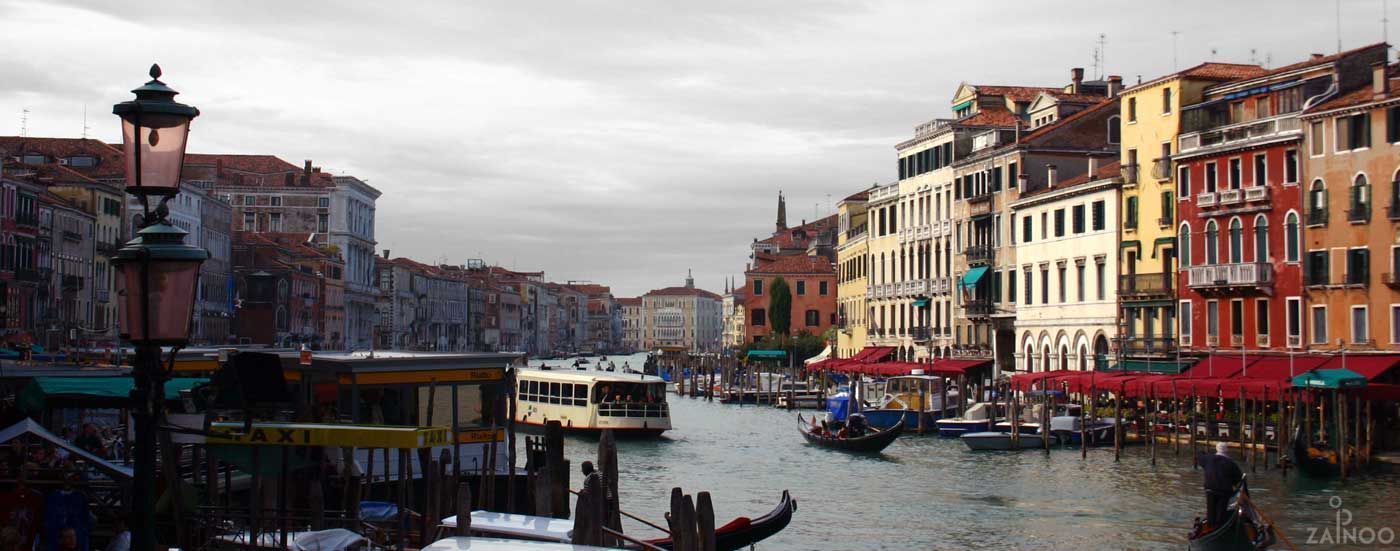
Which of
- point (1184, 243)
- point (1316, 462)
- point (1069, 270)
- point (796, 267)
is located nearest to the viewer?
point (1316, 462)

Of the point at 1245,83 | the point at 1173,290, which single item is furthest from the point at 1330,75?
the point at 1173,290

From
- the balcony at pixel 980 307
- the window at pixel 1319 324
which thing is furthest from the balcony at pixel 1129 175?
the balcony at pixel 980 307

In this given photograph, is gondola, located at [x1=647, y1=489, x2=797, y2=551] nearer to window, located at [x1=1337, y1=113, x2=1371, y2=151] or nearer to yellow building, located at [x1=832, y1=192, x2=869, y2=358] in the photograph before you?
window, located at [x1=1337, y1=113, x2=1371, y2=151]

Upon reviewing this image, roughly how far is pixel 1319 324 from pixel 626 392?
15022mm

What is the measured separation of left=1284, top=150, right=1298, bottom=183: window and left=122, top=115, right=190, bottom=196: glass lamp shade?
29.1m

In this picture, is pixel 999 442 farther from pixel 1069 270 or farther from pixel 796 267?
pixel 796 267

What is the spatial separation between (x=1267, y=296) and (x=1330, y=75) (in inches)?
180

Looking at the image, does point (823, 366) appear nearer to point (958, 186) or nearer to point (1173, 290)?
point (958, 186)

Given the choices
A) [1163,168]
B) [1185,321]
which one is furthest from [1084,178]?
[1185,321]

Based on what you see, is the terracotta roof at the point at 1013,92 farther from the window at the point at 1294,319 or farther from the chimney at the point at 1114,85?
the window at the point at 1294,319

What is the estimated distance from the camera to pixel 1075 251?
136 ft

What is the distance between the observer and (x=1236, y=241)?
34375 millimetres

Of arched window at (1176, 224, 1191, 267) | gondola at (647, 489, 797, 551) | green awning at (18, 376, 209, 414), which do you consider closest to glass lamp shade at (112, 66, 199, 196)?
green awning at (18, 376, 209, 414)

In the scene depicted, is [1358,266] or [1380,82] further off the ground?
[1380,82]
